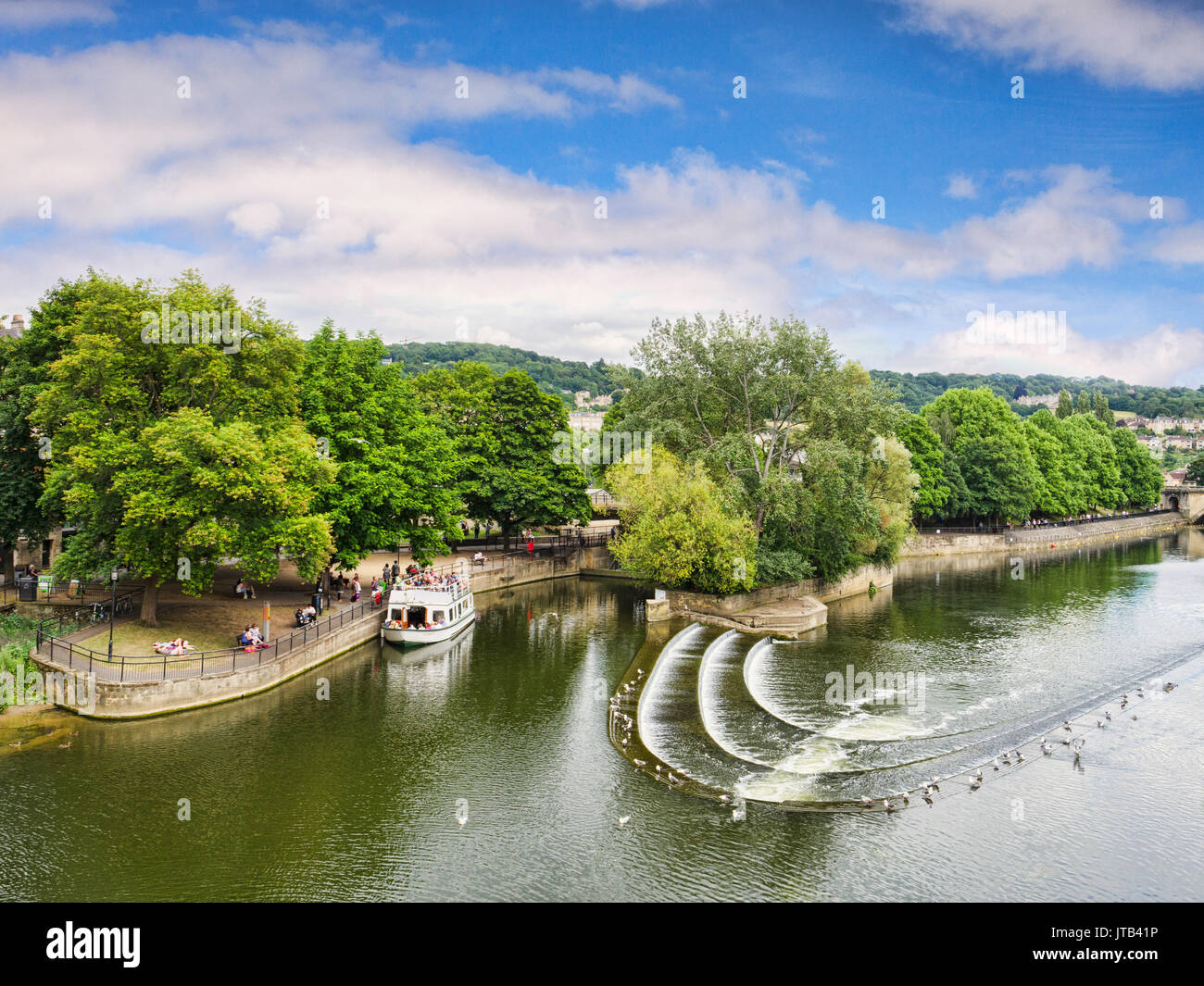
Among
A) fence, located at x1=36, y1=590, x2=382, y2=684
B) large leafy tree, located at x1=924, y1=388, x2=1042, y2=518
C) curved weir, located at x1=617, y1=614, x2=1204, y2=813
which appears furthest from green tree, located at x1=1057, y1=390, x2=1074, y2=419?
fence, located at x1=36, y1=590, x2=382, y2=684

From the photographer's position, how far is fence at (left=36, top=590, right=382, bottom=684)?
28812mm

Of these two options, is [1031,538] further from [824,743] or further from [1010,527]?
[824,743]

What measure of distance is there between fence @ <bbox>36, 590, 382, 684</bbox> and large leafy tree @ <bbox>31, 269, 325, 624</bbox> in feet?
10.5

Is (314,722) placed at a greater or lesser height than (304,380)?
lesser

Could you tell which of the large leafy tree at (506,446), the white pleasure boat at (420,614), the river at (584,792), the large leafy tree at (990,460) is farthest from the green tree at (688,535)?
the large leafy tree at (990,460)

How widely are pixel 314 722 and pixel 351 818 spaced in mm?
8140

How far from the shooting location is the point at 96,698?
90.9 feet

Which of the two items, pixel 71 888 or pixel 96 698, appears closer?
pixel 71 888

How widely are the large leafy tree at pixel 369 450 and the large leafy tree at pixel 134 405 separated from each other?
4.67m

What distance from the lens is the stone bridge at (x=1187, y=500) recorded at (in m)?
132
